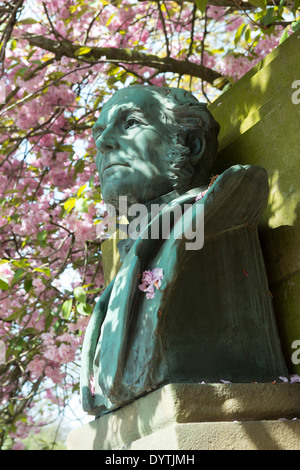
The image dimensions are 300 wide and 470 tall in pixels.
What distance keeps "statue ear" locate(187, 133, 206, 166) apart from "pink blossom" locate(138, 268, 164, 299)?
22.1 inches

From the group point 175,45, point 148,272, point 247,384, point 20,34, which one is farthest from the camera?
point 175,45

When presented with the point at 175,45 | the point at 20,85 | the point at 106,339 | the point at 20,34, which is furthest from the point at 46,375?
the point at 175,45

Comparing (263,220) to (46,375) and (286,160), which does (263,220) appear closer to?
(286,160)

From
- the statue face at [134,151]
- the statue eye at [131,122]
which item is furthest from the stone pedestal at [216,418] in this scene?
the statue eye at [131,122]

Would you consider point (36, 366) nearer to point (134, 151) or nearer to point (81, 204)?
point (81, 204)

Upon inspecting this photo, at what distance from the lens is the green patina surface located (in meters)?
2.20

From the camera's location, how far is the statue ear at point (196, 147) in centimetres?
236

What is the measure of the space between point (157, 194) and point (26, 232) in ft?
8.67

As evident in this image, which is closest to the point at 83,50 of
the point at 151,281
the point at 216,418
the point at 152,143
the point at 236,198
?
the point at 152,143

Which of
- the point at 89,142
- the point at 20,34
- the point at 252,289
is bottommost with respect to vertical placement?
the point at 252,289

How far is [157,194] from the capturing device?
2273 millimetres

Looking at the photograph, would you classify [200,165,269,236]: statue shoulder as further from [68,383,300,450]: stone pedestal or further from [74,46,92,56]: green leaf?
[74,46,92,56]: green leaf

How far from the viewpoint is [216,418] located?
1.79 metres

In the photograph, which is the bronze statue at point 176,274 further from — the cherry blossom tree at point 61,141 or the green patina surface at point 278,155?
the cherry blossom tree at point 61,141
